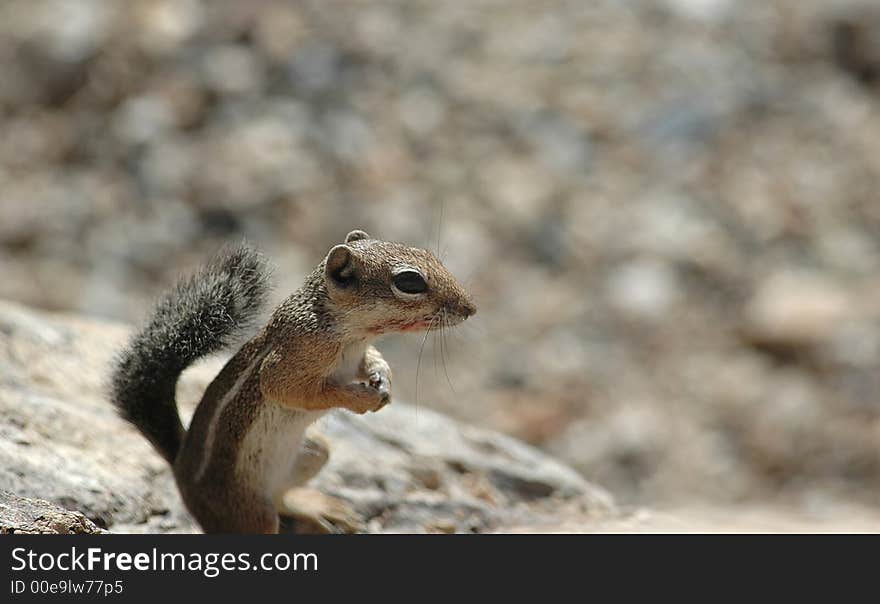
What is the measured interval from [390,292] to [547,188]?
5.95m

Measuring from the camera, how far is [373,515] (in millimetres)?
5098

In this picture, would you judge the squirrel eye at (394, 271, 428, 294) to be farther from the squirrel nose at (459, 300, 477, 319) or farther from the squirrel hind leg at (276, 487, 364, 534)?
the squirrel hind leg at (276, 487, 364, 534)

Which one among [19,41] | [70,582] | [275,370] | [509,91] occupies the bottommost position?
[70,582]

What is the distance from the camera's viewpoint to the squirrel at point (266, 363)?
163 inches

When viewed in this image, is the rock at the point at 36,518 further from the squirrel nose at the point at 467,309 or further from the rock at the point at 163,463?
the squirrel nose at the point at 467,309

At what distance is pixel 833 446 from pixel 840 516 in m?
0.83

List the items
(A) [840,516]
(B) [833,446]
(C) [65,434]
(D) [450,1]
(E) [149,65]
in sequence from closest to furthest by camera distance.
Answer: (C) [65,434] → (A) [840,516] → (B) [833,446] → (E) [149,65] → (D) [450,1]

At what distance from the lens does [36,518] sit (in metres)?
3.88

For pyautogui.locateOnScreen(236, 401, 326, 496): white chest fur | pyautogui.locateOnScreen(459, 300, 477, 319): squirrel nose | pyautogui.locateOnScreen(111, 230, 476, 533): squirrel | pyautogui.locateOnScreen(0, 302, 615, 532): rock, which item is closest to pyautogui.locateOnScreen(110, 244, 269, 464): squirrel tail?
pyautogui.locateOnScreen(111, 230, 476, 533): squirrel

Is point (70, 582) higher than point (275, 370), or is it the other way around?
point (275, 370)

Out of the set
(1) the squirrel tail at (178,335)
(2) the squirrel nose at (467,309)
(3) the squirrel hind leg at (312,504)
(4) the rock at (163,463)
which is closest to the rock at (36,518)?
(4) the rock at (163,463)

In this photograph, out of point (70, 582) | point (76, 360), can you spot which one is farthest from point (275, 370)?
point (76, 360)

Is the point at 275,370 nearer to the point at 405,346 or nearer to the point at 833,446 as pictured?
the point at 405,346

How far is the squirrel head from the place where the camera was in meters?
4.11
